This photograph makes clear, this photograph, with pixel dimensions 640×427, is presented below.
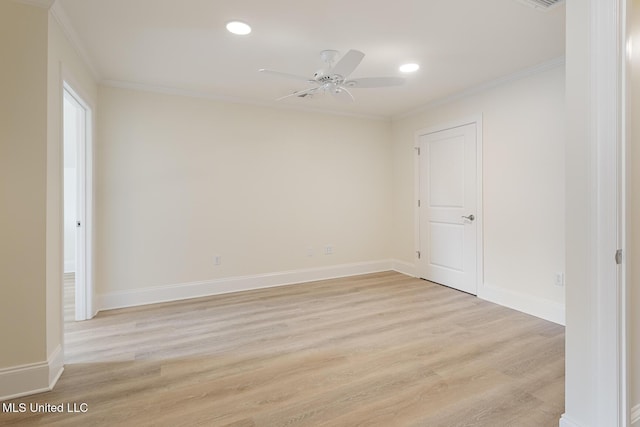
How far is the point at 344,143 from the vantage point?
4910 millimetres

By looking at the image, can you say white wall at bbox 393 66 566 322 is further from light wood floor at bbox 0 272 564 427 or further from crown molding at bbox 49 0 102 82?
crown molding at bbox 49 0 102 82

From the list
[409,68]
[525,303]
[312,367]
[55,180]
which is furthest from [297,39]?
[525,303]

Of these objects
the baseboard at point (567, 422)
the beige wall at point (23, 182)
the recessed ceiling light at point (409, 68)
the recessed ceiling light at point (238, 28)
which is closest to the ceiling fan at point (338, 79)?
the recessed ceiling light at point (238, 28)

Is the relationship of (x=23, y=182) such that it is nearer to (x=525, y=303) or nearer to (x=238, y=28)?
(x=238, y=28)

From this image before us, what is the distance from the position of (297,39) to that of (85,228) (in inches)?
108

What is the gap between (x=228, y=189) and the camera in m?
4.12

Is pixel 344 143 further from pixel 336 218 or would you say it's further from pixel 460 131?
pixel 460 131

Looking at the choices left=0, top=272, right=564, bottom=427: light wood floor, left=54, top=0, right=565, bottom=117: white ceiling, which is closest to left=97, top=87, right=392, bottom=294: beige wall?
left=54, top=0, right=565, bottom=117: white ceiling

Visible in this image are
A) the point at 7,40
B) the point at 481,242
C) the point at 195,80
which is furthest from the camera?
the point at 481,242

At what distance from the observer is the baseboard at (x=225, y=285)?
11.8 feet

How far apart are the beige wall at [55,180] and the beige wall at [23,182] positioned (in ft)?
0.17

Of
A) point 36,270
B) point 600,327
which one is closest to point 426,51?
point 600,327

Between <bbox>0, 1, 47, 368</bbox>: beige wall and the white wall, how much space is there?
410cm

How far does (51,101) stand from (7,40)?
14.8 inches
